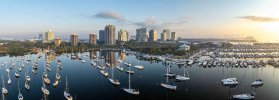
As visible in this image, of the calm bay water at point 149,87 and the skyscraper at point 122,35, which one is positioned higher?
the skyscraper at point 122,35

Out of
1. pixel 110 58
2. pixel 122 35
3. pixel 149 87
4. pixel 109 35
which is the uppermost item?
pixel 122 35

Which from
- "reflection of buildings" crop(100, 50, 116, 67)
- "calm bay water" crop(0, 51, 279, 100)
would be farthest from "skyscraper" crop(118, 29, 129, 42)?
"calm bay water" crop(0, 51, 279, 100)

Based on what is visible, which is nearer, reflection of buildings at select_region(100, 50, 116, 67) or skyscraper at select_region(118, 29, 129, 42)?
reflection of buildings at select_region(100, 50, 116, 67)

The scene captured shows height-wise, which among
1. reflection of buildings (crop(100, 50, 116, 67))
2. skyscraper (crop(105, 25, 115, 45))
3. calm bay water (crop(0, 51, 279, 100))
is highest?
skyscraper (crop(105, 25, 115, 45))

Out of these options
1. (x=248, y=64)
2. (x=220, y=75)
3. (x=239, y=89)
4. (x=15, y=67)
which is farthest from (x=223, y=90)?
(x=15, y=67)

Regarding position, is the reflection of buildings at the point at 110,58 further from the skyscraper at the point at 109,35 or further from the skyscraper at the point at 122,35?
the skyscraper at the point at 122,35

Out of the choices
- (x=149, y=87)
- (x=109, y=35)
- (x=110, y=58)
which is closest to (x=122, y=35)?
(x=109, y=35)

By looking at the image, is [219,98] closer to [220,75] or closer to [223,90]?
[223,90]

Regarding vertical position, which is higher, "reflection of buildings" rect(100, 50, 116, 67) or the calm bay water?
"reflection of buildings" rect(100, 50, 116, 67)

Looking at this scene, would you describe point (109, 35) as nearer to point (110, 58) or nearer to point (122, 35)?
point (122, 35)

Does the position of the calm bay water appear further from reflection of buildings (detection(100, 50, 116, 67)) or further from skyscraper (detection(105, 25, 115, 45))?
skyscraper (detection(105, 25, 115, 45))

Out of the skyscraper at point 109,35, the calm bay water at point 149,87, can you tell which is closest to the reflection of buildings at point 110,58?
the calm bay water at point 149,87
